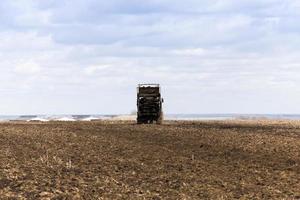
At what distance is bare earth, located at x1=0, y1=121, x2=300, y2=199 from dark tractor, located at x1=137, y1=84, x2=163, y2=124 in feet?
78.0

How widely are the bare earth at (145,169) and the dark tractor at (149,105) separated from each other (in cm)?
2378

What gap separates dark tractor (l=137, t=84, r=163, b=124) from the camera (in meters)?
54.5

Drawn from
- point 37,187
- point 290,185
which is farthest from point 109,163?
point 290,185

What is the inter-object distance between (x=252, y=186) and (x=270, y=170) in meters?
3.71

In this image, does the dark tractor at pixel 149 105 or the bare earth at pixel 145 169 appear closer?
the bare earth at pixel 145 169

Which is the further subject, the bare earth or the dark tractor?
the dark tractor

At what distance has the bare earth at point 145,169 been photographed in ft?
51.0

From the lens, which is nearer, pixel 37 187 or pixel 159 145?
pixel 37 187

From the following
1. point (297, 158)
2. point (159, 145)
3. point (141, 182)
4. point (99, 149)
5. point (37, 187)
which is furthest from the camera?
point (159, 145)

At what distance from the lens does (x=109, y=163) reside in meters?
20.8

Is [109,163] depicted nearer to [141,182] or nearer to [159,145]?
[141,182]

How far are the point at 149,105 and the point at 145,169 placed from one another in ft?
115

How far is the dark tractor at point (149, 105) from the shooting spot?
54.5 metres

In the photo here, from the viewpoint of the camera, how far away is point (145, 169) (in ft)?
64.7
